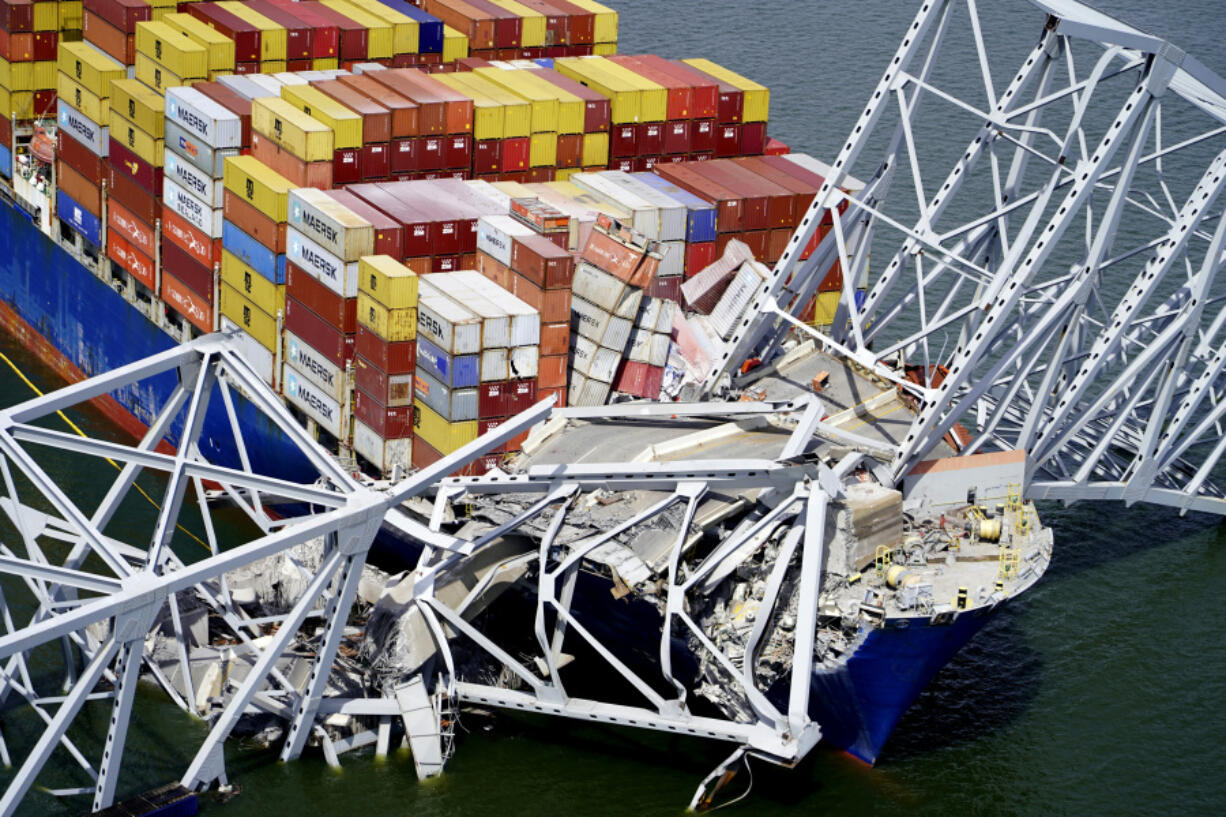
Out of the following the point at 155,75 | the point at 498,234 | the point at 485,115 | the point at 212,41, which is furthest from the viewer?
the point at 155,75

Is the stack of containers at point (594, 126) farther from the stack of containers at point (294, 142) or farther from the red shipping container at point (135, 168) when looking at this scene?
the red shipping container at point (135, 168)

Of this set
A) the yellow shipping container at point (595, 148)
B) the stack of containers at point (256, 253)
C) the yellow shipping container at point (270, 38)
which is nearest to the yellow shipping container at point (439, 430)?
the stack of containers at point (256, 253)

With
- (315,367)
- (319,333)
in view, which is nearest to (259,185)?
(319,333)

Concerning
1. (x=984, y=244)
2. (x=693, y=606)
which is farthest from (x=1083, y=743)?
(x=984, y=244)

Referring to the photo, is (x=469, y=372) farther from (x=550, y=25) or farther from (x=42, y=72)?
(x=42, y=72)

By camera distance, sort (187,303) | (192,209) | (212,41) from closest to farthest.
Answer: (192,209), (187,303), (212,41)

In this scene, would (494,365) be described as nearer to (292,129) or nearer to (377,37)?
(292,129)

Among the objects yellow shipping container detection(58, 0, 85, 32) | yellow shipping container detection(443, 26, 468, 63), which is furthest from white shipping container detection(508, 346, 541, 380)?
yellow shipping container detection(58, 0, 85, 32)

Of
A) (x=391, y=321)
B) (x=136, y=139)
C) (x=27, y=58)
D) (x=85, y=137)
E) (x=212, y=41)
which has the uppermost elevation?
(x=212, y=41)
